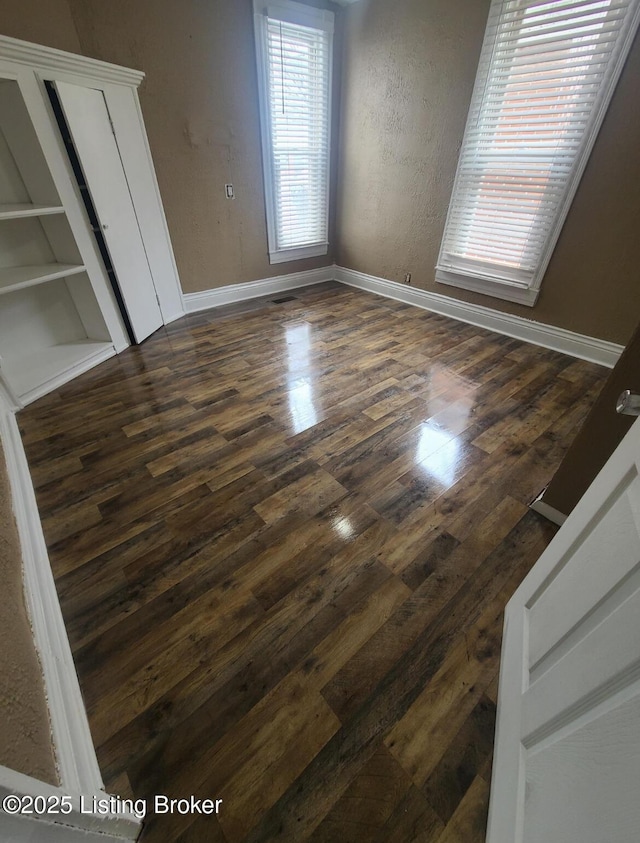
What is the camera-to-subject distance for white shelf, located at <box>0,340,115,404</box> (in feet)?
7.82

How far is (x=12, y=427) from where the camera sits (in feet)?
6.53

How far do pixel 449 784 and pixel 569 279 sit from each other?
3329 millimetres

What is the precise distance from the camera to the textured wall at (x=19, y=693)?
0.65 meters

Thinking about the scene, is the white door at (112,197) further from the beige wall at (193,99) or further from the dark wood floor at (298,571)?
the dark wood floor at (298,571)

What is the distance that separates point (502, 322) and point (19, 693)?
3873 millimetres

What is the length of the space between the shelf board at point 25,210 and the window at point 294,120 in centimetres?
217

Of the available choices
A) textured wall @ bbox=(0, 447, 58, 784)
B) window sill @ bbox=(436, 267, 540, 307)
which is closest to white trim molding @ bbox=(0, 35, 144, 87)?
textured wall @ bbox=(0, 447, 58, 784)

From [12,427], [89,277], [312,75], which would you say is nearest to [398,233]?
[312,75]

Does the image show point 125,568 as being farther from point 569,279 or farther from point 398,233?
point 398,233

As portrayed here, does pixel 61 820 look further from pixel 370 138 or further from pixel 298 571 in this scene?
pixel 370 138

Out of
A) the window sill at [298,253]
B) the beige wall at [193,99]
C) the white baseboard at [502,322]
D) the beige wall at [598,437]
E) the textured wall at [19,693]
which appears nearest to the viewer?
the textured wall at [19,693]

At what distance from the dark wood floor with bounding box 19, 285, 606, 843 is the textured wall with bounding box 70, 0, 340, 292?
1.58 m

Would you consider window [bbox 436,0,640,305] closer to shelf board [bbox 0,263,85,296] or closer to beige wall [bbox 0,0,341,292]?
beige wall [bbox 0,0,341,292]

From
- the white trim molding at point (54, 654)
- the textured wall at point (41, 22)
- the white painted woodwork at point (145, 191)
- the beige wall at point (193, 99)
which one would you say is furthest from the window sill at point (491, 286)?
the white trim molding at point (54, 654)
